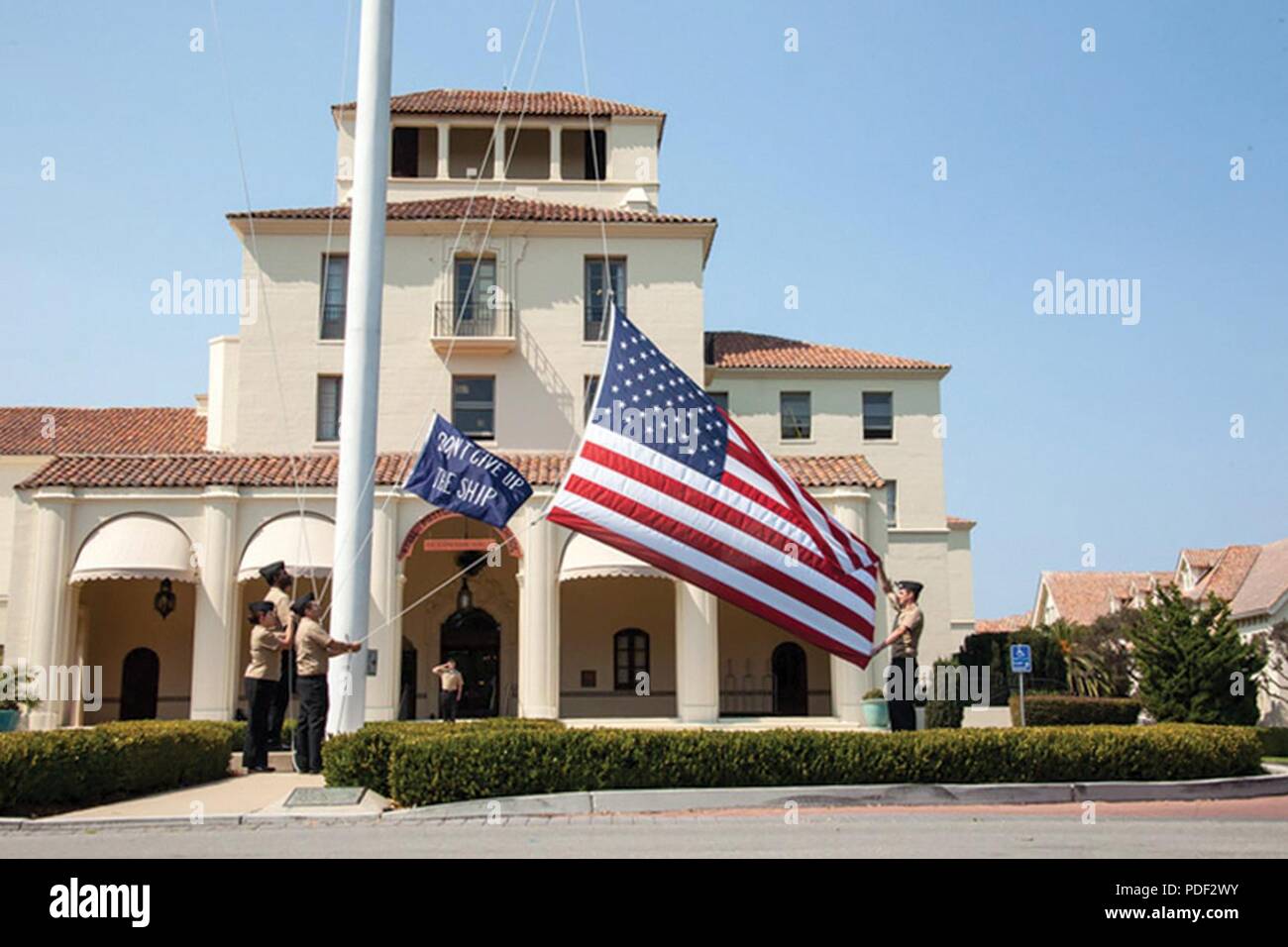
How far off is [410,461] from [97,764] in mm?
16211

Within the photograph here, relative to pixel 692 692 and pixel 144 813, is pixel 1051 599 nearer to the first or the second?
pixel 692 692

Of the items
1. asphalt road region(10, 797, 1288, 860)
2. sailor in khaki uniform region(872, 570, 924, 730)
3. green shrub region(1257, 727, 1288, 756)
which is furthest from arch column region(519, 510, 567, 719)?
green shrub region(1257, 727, 1288, 756)

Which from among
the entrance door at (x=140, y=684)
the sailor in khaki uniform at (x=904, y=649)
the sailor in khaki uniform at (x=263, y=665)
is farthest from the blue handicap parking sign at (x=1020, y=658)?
the entrance door at (x=140, y=684)

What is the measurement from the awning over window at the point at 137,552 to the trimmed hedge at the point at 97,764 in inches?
465

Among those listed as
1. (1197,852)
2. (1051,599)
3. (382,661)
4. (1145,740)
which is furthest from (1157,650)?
(1051,599)

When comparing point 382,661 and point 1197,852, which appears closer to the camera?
point 1197,852

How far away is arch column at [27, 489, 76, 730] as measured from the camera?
1078 inches

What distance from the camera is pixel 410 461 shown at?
2997cm

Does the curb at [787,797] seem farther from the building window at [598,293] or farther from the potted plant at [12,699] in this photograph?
the building window at [598,293]

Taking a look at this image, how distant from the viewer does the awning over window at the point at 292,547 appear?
27.8 metres

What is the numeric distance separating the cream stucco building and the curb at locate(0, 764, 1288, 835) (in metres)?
9.26

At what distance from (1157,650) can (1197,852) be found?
73.0 feet

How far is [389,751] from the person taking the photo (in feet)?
48.2

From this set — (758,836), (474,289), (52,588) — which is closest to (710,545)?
(758,836)
